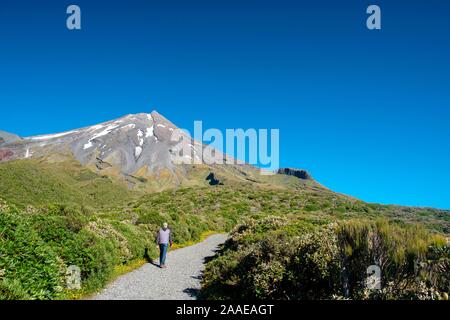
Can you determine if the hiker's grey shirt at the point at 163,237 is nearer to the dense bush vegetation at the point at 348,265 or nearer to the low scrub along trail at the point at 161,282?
the low scrub along trail at the point at 161,282

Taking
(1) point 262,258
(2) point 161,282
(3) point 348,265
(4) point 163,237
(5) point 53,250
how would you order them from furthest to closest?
(4) point 163,237, (2) point 161,282, (1) point 262,258, (5) point 53,250, (3) point 348,265

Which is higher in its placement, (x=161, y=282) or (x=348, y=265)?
(x=348, y=265)

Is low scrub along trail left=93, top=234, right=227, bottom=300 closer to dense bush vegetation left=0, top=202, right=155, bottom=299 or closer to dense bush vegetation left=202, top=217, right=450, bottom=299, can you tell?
dense bush vegetation left=0, top=202, right=155, bottom=299

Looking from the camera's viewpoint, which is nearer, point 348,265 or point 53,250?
point 348,265

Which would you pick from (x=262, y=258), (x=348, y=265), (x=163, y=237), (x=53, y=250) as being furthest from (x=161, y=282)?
(x=348, y=265)

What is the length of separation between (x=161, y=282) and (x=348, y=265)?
8.66 meters

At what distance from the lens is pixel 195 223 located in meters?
35.2

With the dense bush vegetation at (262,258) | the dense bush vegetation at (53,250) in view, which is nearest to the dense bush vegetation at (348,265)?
the dense bush vegetation at (262,258)

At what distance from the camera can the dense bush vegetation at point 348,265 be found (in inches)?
313

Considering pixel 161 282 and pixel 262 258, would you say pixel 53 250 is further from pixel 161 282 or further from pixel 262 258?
pixel 262 258

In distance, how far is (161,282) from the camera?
1512 centimetres

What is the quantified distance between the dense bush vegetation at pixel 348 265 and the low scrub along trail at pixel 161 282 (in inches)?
58.6
